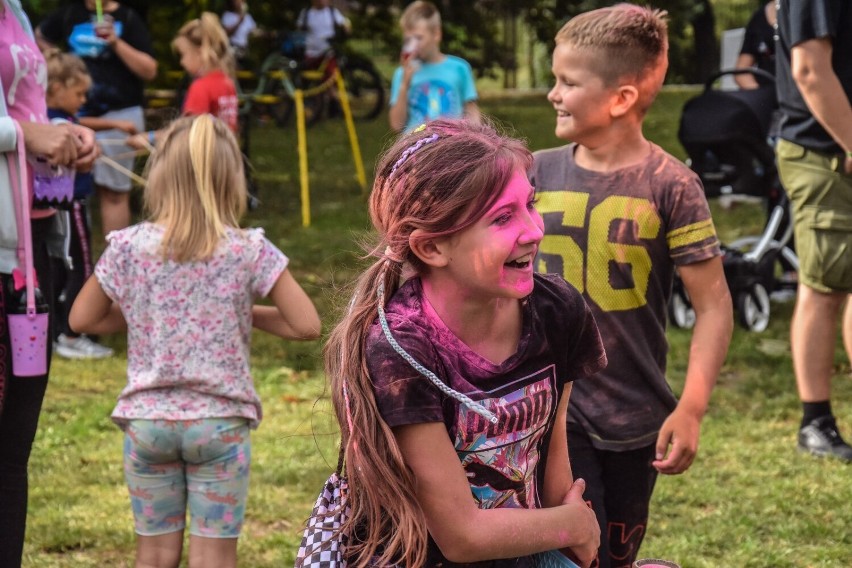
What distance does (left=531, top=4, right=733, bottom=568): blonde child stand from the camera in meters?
2.95

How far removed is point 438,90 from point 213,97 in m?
1.81

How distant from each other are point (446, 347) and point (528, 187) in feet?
1.00

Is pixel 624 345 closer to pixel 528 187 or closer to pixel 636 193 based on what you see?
pixel 636 193

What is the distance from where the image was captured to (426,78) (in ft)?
27.0

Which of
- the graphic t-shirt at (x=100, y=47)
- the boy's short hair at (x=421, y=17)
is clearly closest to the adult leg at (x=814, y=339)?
Answer: the boy's short hair at (x=421, y=17)

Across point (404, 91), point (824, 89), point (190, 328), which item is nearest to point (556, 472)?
point (190, 328)

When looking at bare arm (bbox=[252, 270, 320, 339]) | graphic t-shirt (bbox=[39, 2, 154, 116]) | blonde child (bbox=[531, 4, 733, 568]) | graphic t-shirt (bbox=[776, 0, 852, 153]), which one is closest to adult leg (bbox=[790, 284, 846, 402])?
graphic t-shirt (bbox=[776, 0, 852, 153])

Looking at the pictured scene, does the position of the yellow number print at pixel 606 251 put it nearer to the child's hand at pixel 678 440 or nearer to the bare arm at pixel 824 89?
the child's hand at pixel 678 440

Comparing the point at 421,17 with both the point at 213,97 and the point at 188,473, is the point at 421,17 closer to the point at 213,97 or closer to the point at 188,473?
the point at 213,97

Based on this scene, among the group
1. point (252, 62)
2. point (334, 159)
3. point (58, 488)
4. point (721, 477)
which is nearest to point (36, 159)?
point (58, 488)

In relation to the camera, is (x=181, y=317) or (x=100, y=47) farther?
(x=100, y=47)

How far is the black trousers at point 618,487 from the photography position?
2.97m

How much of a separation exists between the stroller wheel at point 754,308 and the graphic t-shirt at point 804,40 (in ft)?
7.44

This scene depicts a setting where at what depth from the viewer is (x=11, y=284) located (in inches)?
118
